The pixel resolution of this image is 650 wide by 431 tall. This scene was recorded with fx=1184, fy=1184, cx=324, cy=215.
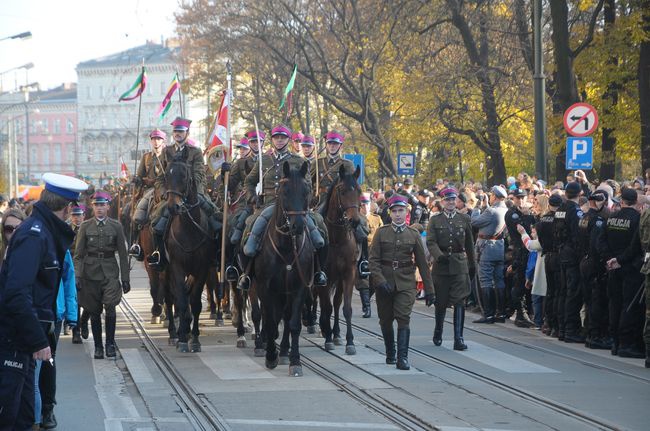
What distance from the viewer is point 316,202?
52.8 ft

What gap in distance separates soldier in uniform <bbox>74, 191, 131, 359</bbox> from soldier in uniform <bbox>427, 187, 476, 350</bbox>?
410cm

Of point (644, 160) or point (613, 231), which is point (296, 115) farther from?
point (613, 231)

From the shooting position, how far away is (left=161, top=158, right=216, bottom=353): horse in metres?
15.2

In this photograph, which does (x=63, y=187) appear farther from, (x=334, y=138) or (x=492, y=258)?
(x=492, y=258)

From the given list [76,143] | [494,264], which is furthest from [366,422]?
[76,143]

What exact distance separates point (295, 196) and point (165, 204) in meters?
3.17

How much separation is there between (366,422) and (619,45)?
18938mm

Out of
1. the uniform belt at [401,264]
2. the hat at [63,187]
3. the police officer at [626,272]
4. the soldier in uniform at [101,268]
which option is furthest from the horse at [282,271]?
the hat at [63,187]

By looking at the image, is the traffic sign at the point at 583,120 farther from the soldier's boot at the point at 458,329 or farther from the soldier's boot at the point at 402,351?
the soldier's boot at the point at 402,351

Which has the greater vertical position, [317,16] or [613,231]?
[317,16]

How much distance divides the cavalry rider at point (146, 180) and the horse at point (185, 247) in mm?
1329

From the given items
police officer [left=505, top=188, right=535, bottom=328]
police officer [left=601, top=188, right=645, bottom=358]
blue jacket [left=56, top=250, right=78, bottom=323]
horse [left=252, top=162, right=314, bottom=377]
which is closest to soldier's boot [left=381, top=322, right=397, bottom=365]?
horse [left=252, top=162, right=314, bottom=377]

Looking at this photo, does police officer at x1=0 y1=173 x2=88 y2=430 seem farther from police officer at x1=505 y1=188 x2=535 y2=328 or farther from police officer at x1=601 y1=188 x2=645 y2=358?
police officer at x1=505 y1=188 x2=535 y2=328

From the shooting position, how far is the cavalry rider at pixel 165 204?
1580 centimetres
